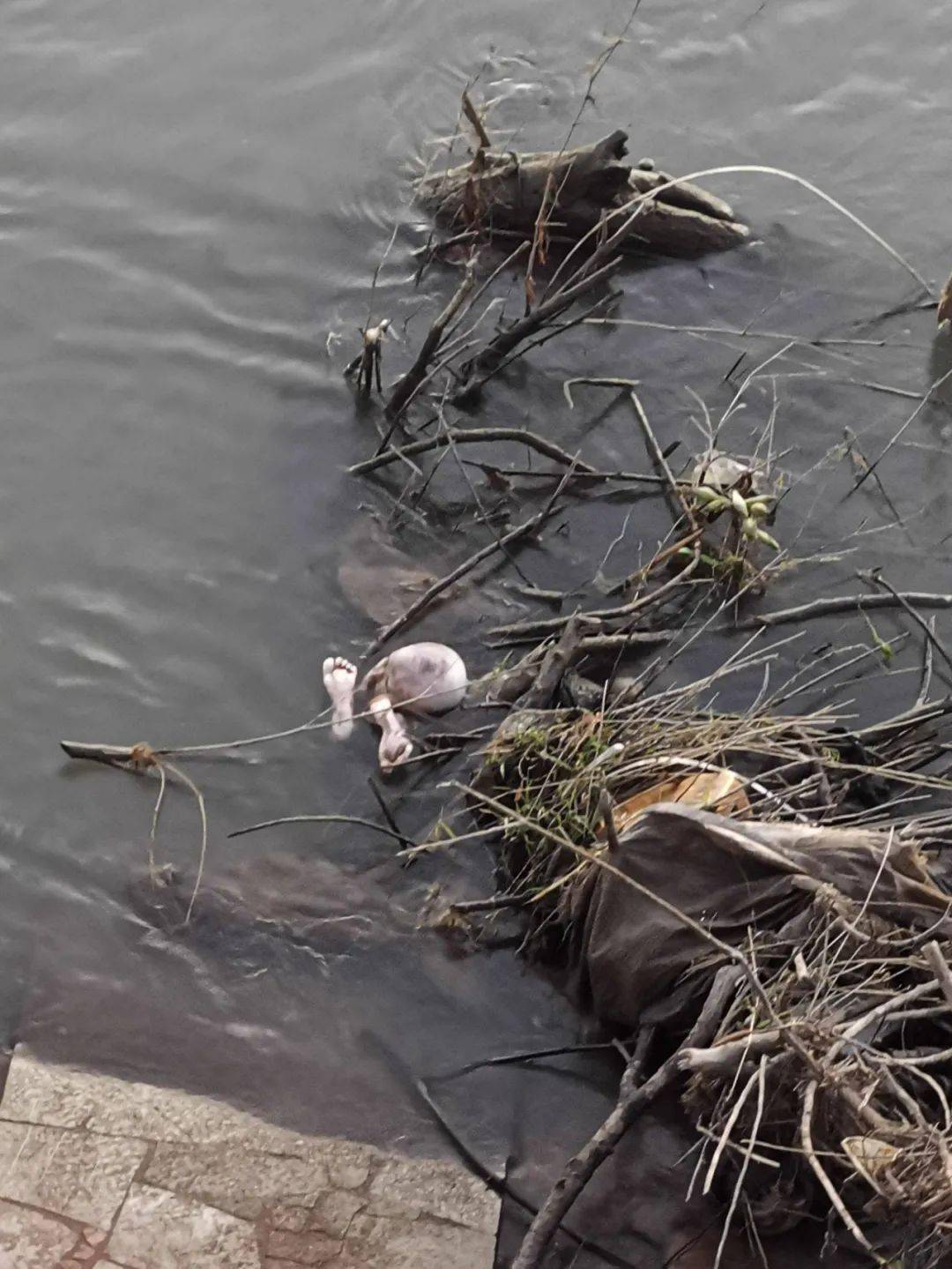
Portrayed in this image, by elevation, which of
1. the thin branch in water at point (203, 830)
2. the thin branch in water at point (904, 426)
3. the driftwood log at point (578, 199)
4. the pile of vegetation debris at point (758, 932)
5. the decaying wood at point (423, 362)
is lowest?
the thin branch in water at point (203, 830)

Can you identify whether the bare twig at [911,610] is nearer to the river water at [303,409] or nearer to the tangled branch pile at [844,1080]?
the river water at [303,409]

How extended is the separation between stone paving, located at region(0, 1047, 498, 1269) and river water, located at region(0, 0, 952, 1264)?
4.7 inches

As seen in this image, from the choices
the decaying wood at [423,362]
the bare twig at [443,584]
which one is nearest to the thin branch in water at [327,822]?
the bare twig at [443,584]

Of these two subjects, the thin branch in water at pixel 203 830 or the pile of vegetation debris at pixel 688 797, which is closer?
the pile of vegetation debris at pixel 688 797

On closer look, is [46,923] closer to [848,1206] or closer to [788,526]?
[848,1206]

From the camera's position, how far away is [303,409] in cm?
532

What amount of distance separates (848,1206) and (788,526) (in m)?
2.85

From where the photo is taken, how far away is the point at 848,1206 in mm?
3121

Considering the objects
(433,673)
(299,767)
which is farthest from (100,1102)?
(433,673)

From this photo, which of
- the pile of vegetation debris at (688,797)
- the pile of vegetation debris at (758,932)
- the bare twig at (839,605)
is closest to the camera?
the pile of vegetation debris at (758,932)

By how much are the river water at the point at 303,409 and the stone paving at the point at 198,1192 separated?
119mm

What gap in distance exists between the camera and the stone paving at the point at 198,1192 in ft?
10.5

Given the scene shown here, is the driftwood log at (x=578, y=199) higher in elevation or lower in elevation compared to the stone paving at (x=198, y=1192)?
higher

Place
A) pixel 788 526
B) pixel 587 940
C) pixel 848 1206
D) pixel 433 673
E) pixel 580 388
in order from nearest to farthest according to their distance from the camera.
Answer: pixel 848 1206 < pixel 587 940 < pixel 433 673 < pixel 788 526 < pixel 580 388
